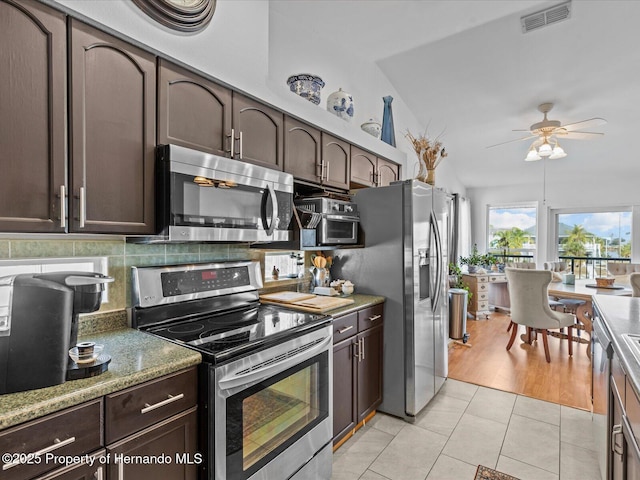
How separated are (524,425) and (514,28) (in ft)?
10.8

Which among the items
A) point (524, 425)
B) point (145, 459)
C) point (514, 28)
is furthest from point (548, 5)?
point (145, 459)

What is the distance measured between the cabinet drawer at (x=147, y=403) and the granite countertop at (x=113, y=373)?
1.3 inches

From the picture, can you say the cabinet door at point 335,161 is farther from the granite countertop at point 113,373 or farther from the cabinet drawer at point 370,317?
the granite countertop at point 113,373

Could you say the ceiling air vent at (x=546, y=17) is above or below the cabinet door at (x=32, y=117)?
above

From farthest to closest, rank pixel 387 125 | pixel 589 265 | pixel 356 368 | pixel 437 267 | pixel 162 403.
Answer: pixel 589 265 → pixel 387 125 → pixel 437 267 → pixel 356 368 → pixel 162 403

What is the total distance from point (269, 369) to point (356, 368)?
3.11 ft

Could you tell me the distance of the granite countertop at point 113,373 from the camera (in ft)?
3.00

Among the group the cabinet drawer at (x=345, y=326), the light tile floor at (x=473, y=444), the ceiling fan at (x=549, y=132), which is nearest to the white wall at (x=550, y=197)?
the ceiling fan at (x=549, y=132)

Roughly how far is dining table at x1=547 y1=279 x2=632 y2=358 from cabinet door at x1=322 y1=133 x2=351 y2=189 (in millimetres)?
2678

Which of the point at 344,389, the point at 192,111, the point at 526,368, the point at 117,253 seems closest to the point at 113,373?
the point at 117,253

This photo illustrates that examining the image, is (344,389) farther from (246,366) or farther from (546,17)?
(546,17)

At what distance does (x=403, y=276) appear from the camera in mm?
2504

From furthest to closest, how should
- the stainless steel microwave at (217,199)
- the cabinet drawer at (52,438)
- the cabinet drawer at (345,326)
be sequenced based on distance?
1. the cabinet drawer at (345,326)
2. the stainless steel microwave at (217,199)
3. the cabinet drawer at (52,438)

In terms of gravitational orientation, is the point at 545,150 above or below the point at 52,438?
above
